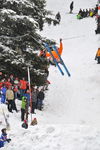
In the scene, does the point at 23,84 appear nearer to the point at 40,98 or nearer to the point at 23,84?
the point at 23,84

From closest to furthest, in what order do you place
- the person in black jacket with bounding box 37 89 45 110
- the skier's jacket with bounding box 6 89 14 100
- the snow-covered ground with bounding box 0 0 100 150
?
1. the snow-covered ground with bounding box 0 0 100 150
2. the skier's jacket with bounding box 6 89 14 100
3. the person in black jacket with bounding box 37 89 45 110

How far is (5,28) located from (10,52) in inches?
57.6

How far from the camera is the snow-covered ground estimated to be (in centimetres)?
1216

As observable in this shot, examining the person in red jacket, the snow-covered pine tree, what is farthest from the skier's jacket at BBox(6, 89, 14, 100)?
the person in red jacket

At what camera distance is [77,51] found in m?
35.2

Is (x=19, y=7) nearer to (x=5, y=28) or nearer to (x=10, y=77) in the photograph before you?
(x=5, y=28)

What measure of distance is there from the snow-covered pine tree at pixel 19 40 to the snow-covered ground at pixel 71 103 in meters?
2.44

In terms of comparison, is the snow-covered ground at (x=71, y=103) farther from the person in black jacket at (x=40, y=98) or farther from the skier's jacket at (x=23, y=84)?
the skier's jacket at (x=23, y=84)

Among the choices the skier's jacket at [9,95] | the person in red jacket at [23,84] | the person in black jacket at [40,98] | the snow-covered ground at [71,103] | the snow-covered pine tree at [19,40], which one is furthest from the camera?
the person in black jacket at [40,98]

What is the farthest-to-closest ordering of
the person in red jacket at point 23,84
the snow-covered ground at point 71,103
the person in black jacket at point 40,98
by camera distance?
1. the person in black jacket at point 40,98
2. the person in red jacket at point 23,84
3. the snow-covered ground at point 71,103

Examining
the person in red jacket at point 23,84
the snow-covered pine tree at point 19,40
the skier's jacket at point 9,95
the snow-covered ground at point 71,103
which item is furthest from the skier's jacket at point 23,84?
the skier's jacket at point 9,95

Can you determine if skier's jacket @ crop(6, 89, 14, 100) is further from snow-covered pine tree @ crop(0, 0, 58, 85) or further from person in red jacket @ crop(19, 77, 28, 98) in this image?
person in red jacket @ crop(19, 77, 28, 98)

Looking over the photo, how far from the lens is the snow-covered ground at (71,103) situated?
39.9 feet

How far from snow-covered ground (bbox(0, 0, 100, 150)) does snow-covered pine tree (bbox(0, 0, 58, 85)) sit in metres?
2.44
